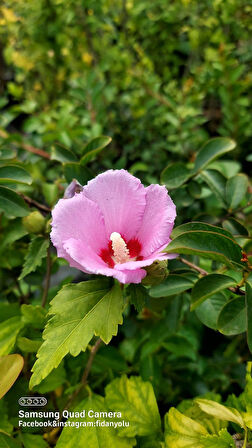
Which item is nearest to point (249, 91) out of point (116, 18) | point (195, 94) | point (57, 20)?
point (195, 94)

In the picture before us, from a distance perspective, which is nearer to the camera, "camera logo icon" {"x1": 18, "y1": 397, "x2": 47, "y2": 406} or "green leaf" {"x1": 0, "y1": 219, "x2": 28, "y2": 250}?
"camera logo icon" {"x1": 18, "y1": 397, "x2": 47, "y2": 406}

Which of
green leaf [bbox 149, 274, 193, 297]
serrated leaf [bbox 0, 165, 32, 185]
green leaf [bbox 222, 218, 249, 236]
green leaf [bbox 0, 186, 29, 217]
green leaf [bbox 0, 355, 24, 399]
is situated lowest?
green leaf [bbox 0, 355, 24, 399]

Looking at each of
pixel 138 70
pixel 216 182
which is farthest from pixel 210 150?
pixel 138 70

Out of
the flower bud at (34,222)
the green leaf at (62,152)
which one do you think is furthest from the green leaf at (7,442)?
the green leaf at (62,152)

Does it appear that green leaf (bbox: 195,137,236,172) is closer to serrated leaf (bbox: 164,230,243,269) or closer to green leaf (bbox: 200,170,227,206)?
green leaf (bbox: 200,170,227,206)

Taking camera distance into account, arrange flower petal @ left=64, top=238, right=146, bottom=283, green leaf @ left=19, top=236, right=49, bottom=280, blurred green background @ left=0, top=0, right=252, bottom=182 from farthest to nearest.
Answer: blurred green background @ left=0, top=0, right=252, bottom=182 → green leaf @ left=19, top=236, right=49, bottom=280 → flower petal @ left=64, top=238, right=146, bottom=283

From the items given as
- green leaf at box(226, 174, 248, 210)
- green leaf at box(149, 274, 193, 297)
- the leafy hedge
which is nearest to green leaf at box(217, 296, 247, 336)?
the leafy hedge

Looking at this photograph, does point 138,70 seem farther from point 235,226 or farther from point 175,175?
point 235,226
